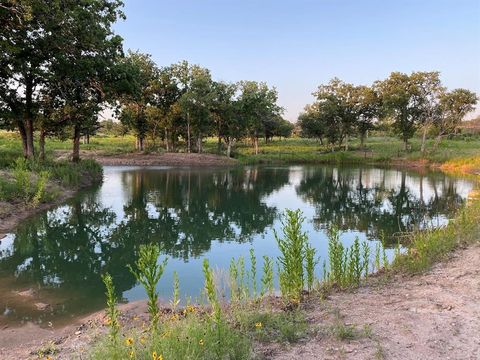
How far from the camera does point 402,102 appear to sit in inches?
2403

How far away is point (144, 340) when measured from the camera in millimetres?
5031

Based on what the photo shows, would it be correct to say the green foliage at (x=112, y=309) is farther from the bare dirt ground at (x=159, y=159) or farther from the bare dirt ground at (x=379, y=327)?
the bare dirt ground at (x=159, y=159)

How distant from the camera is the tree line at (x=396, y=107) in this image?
59844 mm

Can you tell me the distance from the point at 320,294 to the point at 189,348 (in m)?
3.68

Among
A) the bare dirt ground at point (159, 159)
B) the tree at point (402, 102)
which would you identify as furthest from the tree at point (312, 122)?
the bare dirt ground at point (159, 159)

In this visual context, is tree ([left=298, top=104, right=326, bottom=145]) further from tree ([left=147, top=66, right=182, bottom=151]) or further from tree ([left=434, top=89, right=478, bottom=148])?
tree ([left=147, top=66, right=182, bottom=151])

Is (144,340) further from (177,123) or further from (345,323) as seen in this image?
(177,123)

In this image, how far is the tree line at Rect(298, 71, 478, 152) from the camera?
59844 millimetres

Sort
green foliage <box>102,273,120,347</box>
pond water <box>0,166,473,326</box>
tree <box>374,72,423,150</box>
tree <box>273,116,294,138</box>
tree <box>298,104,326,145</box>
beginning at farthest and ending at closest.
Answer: tree <box>273,116,294,138</box>
tree <box>298,104,326,145</box>
tree <box>374,72,423,150</box>
pond water <box>0,166,473,326</box>
green foliage <box>102,273,120,347</box>

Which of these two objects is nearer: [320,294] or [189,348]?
[189,348]

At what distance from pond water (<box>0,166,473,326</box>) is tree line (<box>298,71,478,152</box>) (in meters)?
31.8

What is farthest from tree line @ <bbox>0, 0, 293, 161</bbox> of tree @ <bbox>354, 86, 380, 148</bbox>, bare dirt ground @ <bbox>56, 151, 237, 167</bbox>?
tree @ <bbox>354, 86, 380, 148</bbox>

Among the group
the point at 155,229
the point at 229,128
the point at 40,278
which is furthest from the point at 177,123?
the point at 40,278

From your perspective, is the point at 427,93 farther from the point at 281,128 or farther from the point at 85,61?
the point at 85,61
